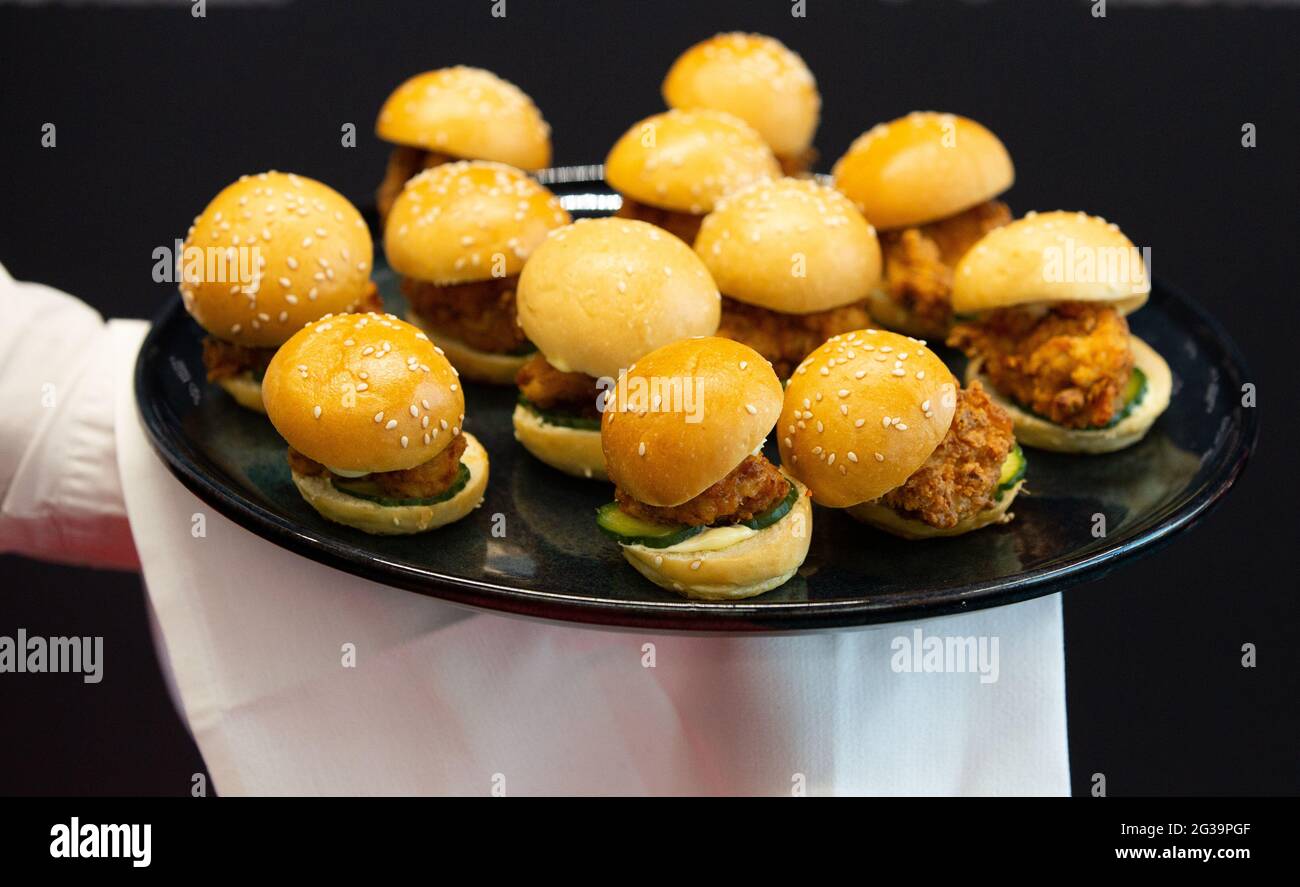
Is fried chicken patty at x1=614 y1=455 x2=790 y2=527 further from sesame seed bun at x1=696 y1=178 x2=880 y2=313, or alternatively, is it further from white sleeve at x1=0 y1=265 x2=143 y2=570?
white sleeve at x1=0 y1=265 x2=143 y2=570

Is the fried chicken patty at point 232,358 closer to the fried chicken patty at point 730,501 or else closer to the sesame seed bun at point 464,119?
the sesame seed bun at point 464,119

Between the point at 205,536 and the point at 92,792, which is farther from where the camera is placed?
the point at 92,792

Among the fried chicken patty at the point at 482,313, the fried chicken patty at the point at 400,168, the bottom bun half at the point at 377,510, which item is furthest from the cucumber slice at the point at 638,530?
the fried chicken patty at the point at 400,168

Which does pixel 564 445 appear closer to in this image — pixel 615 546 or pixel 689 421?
pixel 615 546

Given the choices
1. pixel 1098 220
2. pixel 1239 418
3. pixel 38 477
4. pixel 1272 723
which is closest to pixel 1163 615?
pixel 1272 723

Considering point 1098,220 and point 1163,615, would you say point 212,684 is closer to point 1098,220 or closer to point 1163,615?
point 1098,220

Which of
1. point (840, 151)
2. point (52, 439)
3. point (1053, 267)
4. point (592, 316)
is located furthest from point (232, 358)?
point (840, 151)

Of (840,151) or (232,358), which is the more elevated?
(840,151)

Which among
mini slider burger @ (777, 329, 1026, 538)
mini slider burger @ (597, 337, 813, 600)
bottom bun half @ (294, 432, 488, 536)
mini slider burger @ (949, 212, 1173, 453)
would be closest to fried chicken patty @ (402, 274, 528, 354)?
bottom bun half @ (294, 432, 488, 536)
